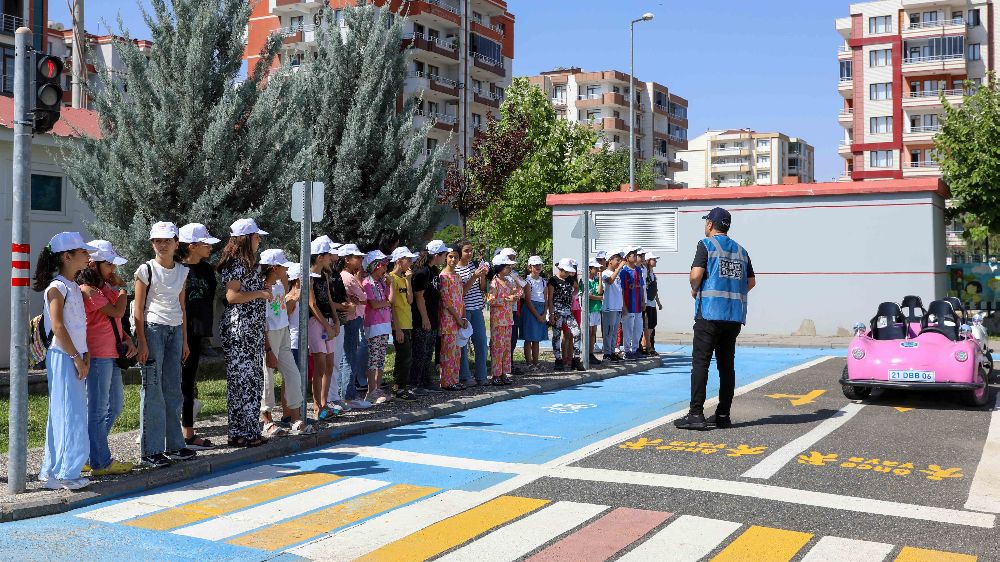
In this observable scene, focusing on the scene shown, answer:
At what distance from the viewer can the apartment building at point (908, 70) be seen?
223 ft

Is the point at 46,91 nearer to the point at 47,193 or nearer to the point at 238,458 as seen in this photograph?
the point at 238,458

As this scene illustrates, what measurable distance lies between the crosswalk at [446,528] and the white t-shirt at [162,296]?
4.73ft

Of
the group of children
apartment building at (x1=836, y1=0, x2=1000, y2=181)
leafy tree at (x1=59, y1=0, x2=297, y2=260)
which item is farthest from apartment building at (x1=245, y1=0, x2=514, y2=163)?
the group of children

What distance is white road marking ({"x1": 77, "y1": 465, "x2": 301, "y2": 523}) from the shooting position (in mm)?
6715

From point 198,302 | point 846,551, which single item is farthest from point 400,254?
point 846,551

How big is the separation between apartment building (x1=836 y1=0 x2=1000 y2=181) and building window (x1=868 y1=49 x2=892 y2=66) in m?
0.07

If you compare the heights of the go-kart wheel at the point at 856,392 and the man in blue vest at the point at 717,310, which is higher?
the man in blue vest at the point at 717,310

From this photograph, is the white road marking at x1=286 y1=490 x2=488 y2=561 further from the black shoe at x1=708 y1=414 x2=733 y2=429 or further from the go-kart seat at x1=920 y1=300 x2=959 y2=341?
the go-kart seat at x1=920 y1=300 x2=959 y2=341

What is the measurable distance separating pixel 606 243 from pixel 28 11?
1392 inches

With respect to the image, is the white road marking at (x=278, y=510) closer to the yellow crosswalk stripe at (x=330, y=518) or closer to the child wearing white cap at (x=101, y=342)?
the yellow crosswalk stripe at (x=330, y=518)

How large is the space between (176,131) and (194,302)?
640cm

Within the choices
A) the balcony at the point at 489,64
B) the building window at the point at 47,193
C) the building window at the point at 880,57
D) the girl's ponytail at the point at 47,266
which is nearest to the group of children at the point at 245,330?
the girl's ponytail at the point at 47,266

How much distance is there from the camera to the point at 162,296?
796cm

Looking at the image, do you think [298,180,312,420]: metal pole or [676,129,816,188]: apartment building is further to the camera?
[676,129,816,188]: apartment building
